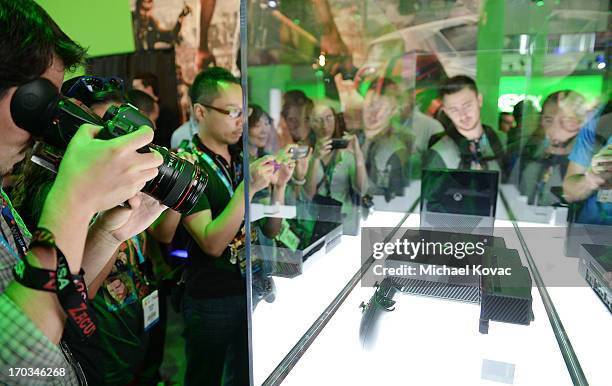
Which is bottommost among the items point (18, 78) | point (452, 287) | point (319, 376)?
point (319, 376)

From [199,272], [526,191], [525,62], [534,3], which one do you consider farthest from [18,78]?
[526,191]

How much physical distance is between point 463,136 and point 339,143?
440mm

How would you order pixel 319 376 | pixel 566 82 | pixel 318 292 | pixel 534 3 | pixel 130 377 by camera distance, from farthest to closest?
1. pixel 566 82
2. pixel 130 377
3. pixel 534 3
4. pixel 318 292
5. pixel 319 376

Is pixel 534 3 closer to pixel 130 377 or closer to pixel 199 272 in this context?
pixel 199 272

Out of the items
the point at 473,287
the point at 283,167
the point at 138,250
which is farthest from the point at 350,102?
the point at 473,287

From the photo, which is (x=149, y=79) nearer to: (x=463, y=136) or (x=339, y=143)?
(x=339, y=143)

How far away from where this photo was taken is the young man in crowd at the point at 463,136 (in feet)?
4.47

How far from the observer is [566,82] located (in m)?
1.38

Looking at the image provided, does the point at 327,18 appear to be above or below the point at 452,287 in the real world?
above

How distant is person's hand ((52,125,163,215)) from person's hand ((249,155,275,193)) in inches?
9.9

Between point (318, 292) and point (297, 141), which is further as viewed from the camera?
point (297, 141)

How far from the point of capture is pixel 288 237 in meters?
1.05

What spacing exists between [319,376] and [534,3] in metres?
1.07

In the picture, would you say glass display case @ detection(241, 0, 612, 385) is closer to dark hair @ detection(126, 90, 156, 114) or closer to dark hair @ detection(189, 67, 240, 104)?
dark hair @ detection(189, 67, 240, 104)
